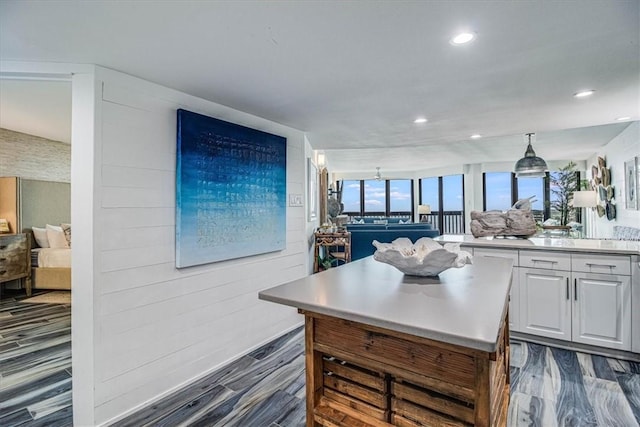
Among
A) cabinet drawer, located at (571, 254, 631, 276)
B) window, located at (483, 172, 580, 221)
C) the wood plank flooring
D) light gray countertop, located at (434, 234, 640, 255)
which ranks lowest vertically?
the wood plank flooring

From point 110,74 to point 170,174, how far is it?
2.23 feet

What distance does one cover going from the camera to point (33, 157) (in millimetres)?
4574

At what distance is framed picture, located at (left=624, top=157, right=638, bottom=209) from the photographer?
4008 mm

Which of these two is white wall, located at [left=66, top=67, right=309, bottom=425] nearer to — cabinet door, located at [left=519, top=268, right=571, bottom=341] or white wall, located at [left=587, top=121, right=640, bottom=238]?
cabinet door, located at [left=519, top=268, right=571, bottom=341]

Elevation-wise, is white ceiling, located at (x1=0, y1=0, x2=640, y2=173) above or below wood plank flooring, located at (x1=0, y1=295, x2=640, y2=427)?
above

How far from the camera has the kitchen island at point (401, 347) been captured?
1040 mm

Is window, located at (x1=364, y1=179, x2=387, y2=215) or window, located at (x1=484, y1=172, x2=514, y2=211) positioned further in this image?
window, located at (x1=364, y1=179, x2=387, y2=215)

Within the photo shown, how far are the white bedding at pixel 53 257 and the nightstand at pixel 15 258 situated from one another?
13cm

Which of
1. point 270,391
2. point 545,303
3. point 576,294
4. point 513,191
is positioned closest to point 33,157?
point 270,391

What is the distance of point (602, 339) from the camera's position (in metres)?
2.63

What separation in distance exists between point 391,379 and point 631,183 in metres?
4.88

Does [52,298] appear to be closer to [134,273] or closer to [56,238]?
[56,238]

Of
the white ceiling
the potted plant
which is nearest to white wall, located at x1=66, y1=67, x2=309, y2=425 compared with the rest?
the white ceiling

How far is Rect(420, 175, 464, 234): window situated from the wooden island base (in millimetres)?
8990
